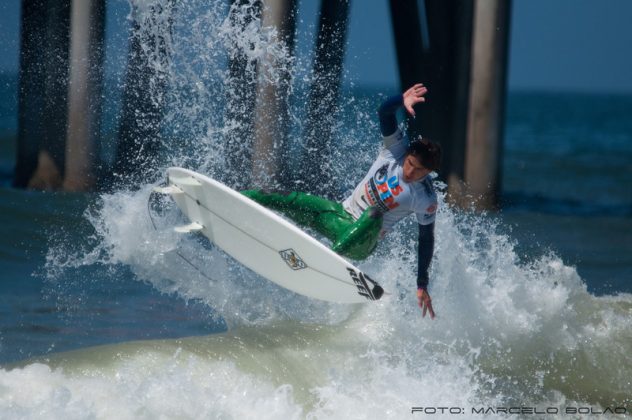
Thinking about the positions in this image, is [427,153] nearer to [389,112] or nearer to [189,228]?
[389,112]

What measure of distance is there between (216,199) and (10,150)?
1140 centimetres

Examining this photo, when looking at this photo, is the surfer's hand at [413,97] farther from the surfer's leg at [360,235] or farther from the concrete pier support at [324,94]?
→ the concrete pier support at [324,94]

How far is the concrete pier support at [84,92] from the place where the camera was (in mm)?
10141

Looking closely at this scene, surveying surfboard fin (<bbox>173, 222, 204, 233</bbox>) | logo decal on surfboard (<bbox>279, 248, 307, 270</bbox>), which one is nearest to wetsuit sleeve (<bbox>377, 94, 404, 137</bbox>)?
logo decal on surfboard (<bbox>279, 248, 307, 270</bbox>)

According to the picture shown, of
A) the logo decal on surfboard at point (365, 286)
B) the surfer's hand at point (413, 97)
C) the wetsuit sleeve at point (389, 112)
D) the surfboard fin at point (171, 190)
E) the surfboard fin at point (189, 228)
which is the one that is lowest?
the surfboard fin at point (189, 228)

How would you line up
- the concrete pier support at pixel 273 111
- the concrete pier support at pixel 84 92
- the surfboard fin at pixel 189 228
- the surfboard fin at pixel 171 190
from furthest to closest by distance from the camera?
the concrete pier support at pixel 84 92
the concrete pier support at pixel 273 111
the surfboard fin at pixel 171 190
the surfboard fin at pixel 189 228

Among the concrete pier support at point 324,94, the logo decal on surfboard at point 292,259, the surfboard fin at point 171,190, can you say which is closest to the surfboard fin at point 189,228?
the surfboard fin at point 171,190

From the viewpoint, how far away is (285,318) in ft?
21.0

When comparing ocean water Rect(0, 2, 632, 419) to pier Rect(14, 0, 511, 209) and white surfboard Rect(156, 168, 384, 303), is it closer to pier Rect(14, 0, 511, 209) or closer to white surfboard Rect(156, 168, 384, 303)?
white surfboard Rect(156, 168, 384, 303)

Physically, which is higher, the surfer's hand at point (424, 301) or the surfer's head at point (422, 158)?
the surfer's head at point (422, 158)

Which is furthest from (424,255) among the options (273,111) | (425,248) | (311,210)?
(273,111)

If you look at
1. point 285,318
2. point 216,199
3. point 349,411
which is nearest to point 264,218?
point 216,199

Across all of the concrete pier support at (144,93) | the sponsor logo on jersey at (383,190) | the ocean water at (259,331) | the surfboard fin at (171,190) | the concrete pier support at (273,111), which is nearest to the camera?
the ocean water at (259,331)

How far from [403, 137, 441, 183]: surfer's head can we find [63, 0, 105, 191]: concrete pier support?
589 centimetres
